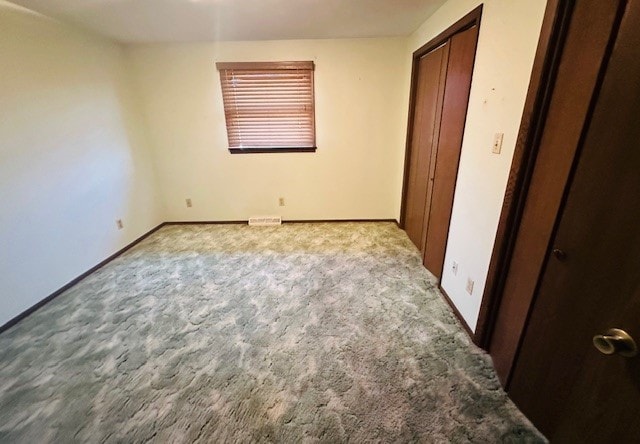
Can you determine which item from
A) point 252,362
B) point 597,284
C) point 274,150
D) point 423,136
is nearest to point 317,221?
point 274,150

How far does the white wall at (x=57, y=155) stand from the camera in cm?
198

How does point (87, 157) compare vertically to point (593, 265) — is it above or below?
above

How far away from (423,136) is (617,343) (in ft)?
8.12

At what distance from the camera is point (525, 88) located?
1.28 meters

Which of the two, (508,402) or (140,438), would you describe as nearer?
(140,438)

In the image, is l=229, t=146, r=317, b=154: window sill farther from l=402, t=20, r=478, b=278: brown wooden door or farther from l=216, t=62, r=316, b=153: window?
l=402, t=20, r=478, b=278: brown wooden door

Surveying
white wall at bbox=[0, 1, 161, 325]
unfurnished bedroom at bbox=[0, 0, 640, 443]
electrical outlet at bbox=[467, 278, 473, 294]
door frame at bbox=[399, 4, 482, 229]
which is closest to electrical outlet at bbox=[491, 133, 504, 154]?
unfurnished bedroom at bbox=[0, 0, 640, 443]

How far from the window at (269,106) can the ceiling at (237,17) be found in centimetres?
34

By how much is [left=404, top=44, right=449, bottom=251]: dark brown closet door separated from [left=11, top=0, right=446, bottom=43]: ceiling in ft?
1.42

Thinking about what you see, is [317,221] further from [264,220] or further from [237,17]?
[237,17]

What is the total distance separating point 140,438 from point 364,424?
3.46ft

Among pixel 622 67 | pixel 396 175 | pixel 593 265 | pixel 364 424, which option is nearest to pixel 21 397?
pixel 364 424

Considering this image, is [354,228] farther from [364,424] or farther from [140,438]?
[140,438]

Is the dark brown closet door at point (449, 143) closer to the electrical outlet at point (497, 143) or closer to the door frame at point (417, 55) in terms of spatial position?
the door frame at point (417, 55)
